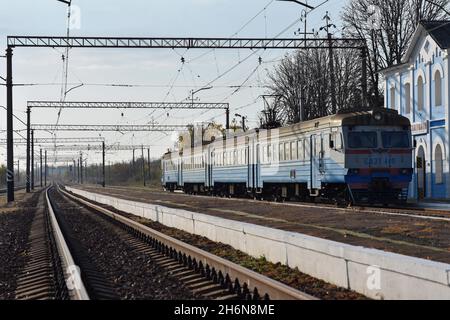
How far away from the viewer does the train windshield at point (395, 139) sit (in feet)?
80.4

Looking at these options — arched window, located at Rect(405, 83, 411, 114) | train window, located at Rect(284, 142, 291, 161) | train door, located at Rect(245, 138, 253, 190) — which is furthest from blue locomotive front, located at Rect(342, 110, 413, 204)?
arched window, located at Rect(405, 83, 411, 114)

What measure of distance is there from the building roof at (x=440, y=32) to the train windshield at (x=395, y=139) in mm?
10618

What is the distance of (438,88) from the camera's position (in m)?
34.2

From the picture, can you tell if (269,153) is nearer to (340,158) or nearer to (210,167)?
(340,158)

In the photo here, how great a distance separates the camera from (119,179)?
149 meters

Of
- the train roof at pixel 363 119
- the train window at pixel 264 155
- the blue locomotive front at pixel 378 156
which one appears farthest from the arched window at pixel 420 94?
the blue locomotive front at pixel 378 156

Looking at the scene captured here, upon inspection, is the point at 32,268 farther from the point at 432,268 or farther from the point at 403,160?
the point at 403,160

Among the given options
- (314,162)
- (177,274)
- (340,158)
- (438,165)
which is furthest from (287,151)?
(177,274)

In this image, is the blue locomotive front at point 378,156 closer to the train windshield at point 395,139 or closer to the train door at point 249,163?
the train windshield at point 395,139

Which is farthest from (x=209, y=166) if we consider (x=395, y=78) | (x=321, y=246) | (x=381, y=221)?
(x=321, y=246)

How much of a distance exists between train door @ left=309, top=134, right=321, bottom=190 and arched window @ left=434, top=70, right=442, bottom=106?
11.0 metres

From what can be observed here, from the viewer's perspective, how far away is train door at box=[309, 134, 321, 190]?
25.5 metres

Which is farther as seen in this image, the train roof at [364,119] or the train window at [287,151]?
the train window at [287,151]

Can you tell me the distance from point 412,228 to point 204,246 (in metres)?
4.78
